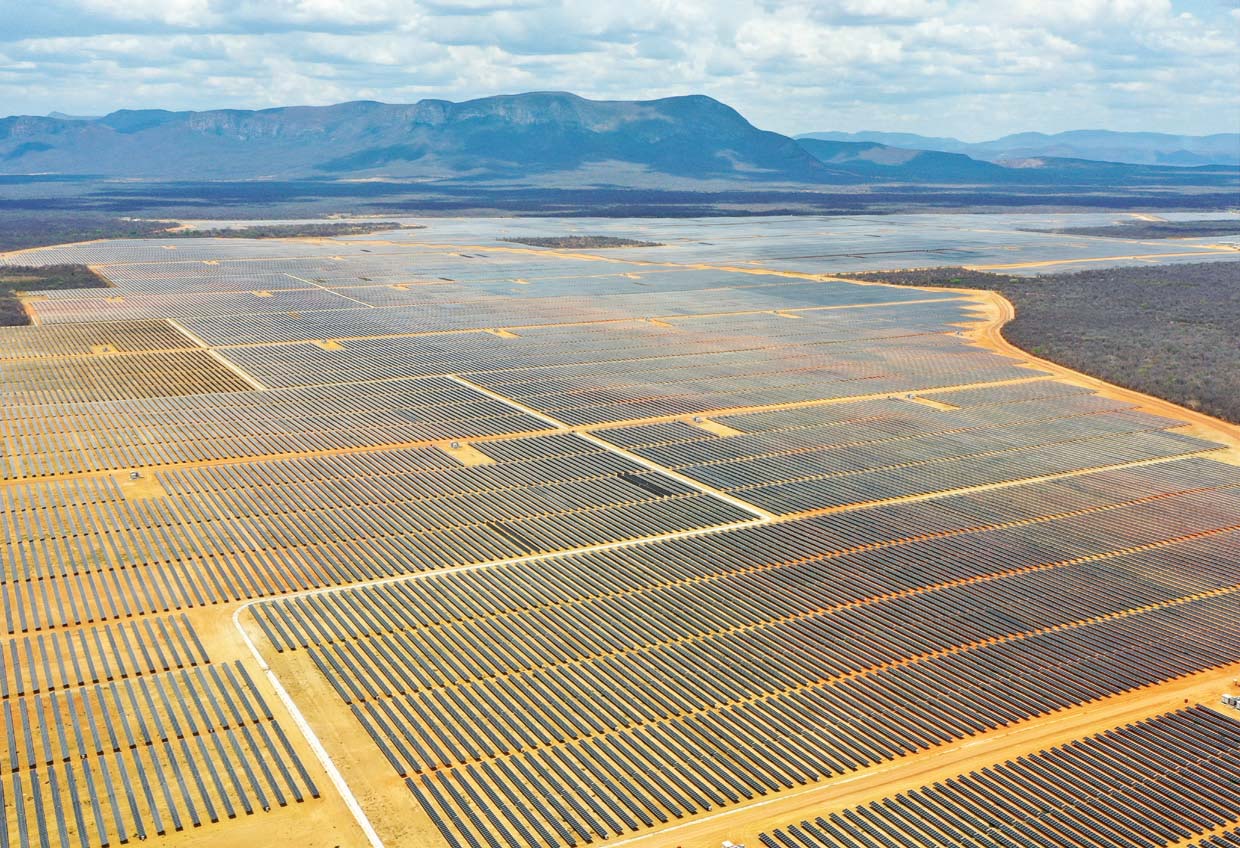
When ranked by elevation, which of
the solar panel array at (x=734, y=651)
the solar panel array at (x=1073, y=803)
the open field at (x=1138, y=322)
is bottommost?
the solar panel array at (x=1073, y=803)

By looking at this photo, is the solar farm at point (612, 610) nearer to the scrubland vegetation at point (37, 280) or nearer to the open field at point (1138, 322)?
the open field at point (1138, 322)

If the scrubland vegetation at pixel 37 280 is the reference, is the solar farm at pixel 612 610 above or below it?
below

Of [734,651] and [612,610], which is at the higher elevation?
[612,610]

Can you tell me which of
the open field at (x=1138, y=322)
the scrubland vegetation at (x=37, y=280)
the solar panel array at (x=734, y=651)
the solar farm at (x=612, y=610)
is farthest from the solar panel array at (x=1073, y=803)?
the scrubland vegetation at (x=37, y=280)

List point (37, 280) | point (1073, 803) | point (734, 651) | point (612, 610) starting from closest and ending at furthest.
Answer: point (1073, 803)
point (734, 651)
point (612, 610)
point (37, 280)

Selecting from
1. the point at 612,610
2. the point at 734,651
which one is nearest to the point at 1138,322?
the point at 612,610

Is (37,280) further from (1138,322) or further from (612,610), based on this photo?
(1138,322)

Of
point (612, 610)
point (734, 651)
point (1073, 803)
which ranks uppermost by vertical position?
point (612, 610)

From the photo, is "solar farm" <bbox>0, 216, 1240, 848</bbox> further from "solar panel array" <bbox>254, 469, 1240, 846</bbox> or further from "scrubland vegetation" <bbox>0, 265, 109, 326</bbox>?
"scrubland vegetation" <bbox>0, 265, 109, 326</bbox>

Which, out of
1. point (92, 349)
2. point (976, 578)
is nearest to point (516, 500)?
point (976, 578)
